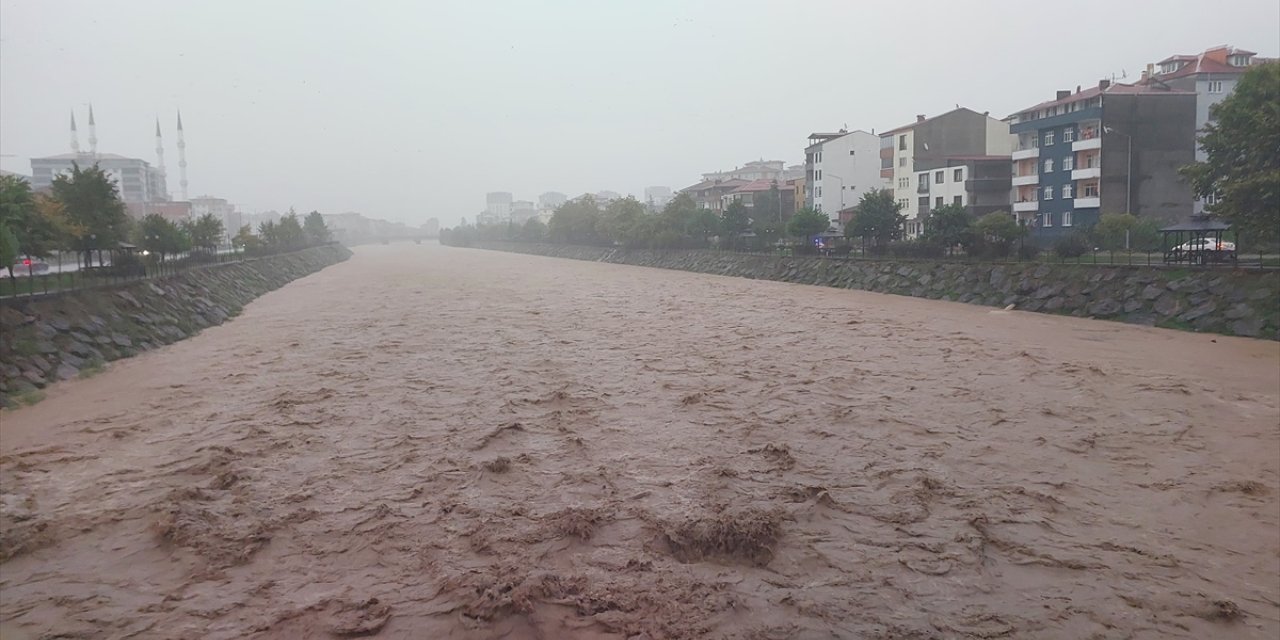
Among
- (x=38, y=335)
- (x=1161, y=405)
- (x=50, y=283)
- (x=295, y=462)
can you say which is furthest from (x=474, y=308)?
(x=1161, y=405)

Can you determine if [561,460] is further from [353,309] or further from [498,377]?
[353,309]

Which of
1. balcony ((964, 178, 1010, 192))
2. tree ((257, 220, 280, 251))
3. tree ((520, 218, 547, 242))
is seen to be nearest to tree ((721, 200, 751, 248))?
balcony ((964, 178, 1010, 192))

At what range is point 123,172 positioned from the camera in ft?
279

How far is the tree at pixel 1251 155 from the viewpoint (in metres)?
16.5

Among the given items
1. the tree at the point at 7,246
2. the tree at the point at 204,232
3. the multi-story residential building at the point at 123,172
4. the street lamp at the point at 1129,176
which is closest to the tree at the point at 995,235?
the street lamp at the point at 1129,176

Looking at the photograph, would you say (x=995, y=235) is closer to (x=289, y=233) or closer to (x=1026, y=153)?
(x=1026, y=153)

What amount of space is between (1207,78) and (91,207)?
40.9 meters

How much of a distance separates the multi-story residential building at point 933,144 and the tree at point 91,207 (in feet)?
115

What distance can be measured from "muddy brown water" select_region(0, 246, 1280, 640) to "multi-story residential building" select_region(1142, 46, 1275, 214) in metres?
23.9

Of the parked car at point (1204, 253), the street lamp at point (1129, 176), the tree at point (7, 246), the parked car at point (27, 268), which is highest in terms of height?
the street lamp at point (1129, 176)

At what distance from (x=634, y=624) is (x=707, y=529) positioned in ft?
4.93

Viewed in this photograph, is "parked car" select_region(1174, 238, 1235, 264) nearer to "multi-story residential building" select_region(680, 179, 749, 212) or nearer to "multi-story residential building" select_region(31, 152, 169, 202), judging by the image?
"multi-story residential building" select_region(680, 179, 749, 212)

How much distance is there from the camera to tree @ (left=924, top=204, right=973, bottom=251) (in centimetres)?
2673

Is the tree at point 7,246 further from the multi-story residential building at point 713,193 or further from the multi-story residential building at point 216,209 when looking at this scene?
the multi-story residential building at point 216,209
